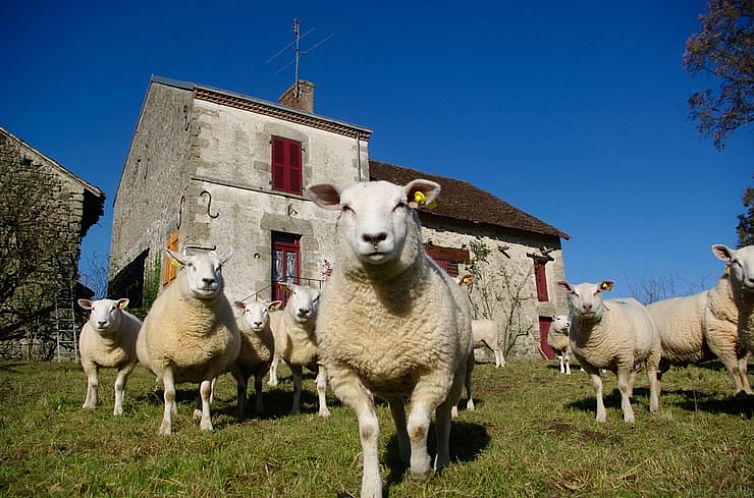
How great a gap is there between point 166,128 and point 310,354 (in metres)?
13.0

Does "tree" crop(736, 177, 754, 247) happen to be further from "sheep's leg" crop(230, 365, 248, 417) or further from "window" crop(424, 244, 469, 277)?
"sheep's leg" crop(230, 365, 248, 417)

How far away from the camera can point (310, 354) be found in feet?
23.0

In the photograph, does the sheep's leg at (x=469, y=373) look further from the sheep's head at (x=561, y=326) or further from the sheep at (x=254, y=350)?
the sheep's head at (x=561, y=326)

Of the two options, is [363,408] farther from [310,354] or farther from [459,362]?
[310,354]

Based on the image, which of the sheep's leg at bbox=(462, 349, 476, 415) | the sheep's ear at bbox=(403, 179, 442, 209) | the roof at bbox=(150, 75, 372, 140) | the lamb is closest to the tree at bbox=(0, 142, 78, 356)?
the roof at bbox=(150, 75, 372, 140)

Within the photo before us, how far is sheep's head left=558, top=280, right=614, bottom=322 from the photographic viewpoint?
5672 mm

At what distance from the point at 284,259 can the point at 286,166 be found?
300 centimetres

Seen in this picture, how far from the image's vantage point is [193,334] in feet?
17.8

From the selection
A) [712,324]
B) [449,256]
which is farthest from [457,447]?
[449,256]

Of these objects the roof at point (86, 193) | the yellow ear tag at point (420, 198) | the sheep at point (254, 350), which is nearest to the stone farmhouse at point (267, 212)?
the roof at point (86, 193)

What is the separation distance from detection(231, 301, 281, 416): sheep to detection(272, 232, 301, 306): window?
831 cm

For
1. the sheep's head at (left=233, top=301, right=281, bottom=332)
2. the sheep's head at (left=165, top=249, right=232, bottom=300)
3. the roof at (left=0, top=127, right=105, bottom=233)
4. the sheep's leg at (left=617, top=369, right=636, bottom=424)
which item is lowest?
the sheep's leg at (left=617, top=369, right=636, bottom=424)

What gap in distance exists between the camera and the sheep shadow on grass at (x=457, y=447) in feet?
11.6

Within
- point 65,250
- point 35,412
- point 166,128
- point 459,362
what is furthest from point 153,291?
point 459,362
